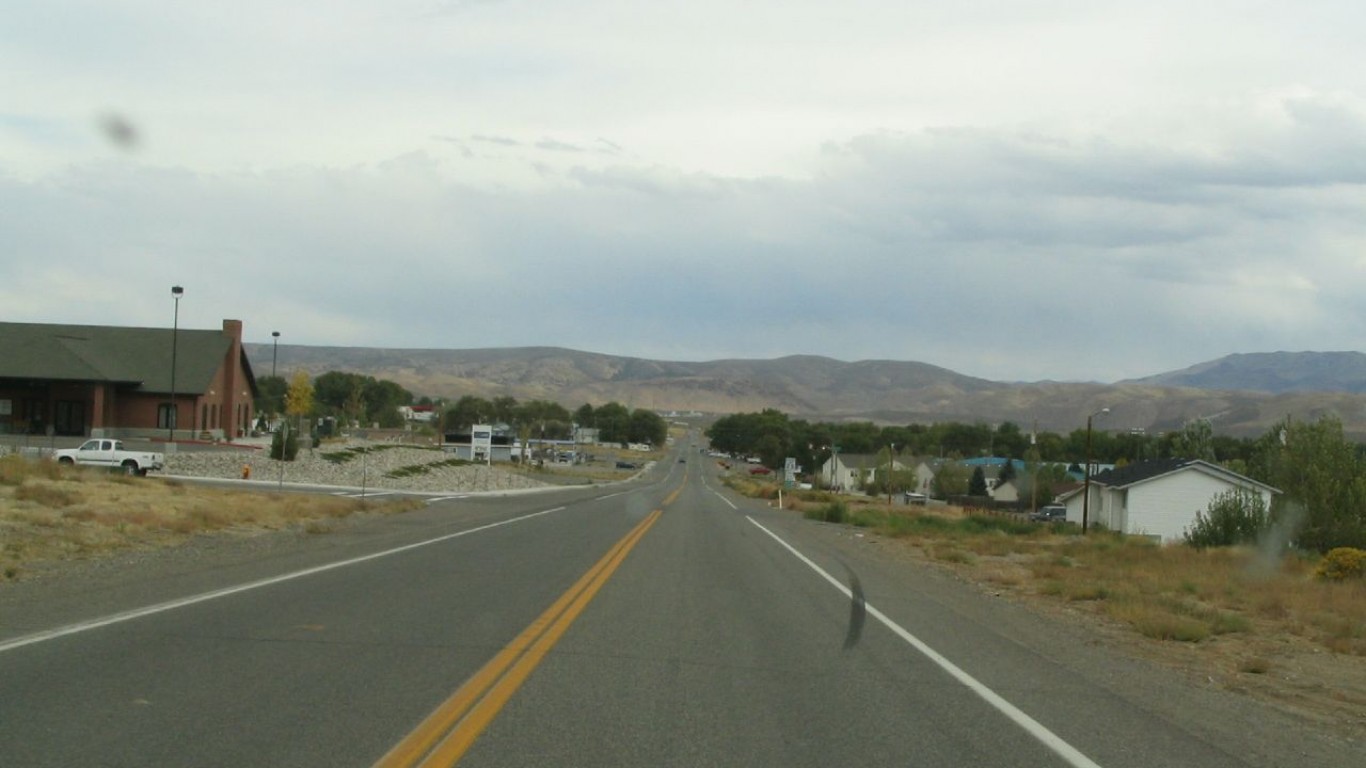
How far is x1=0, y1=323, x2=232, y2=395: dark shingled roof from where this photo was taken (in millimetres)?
67062

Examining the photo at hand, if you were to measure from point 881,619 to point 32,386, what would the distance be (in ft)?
217

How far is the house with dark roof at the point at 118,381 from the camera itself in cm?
6775

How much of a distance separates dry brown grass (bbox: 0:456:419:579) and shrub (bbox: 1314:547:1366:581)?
877 inches

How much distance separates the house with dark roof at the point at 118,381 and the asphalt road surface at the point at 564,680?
183ft

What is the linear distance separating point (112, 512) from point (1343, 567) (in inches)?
1028

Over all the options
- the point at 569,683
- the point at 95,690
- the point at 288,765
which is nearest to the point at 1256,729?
the point at 569,683

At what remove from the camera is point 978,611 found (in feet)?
59.2

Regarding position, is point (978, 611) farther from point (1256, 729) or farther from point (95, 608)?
point (95, 608)

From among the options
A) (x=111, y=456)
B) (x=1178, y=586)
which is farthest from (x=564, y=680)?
(x=111, y=456)

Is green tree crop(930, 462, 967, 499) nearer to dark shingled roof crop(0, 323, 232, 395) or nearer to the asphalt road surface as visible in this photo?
dark shingled roof crop(0, 323, 232, 395)

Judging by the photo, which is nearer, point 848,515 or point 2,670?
point 2,670

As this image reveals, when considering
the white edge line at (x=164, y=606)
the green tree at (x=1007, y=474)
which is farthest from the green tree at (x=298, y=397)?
the white edge line at (x=164, y=606)

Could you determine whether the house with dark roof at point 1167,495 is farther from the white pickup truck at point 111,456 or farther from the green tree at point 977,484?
the white pickup truck at point 111,456

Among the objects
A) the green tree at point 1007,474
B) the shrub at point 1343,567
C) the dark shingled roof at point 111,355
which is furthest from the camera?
the green tree at point 1007,474
